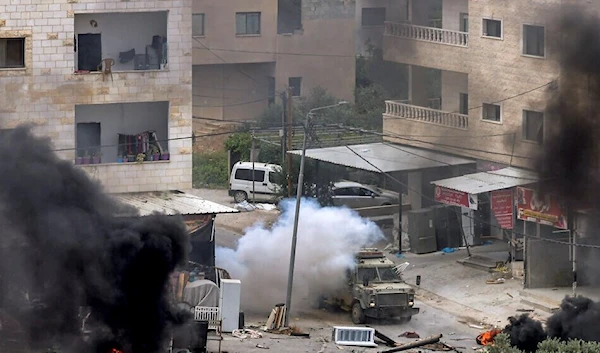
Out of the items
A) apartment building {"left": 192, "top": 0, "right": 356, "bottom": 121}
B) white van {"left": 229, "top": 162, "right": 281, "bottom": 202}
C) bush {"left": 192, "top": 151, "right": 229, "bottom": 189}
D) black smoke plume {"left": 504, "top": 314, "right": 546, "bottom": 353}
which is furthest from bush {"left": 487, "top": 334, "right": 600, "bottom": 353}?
apartment building {"left": 192, "top": 0, "right": 356, "bottom": 121}

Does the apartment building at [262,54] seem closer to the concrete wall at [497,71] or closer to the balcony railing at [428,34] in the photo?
the balcony railing at [428,34]

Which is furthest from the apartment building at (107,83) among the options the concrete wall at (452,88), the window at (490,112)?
the concrete wall at (452,88)

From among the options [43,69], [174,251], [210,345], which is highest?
[43,69]

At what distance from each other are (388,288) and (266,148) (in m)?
15.4

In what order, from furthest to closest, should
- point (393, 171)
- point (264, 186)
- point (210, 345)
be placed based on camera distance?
1. point (264, 186)
2. point (393, 171)
3. point (210, 345)

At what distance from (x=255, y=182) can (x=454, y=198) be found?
9.69 metres

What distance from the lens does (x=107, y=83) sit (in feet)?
127

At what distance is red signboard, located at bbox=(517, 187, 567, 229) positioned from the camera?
126 feet

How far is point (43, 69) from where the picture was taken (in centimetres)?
3788

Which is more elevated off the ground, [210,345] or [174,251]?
[174,251]

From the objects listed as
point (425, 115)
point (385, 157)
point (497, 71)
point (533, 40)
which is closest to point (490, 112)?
point (497, 71)

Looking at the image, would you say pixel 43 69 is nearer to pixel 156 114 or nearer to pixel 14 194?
pixel 156 114

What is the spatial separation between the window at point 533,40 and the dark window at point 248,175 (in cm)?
1141

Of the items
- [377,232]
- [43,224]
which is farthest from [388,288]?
[43,224]
